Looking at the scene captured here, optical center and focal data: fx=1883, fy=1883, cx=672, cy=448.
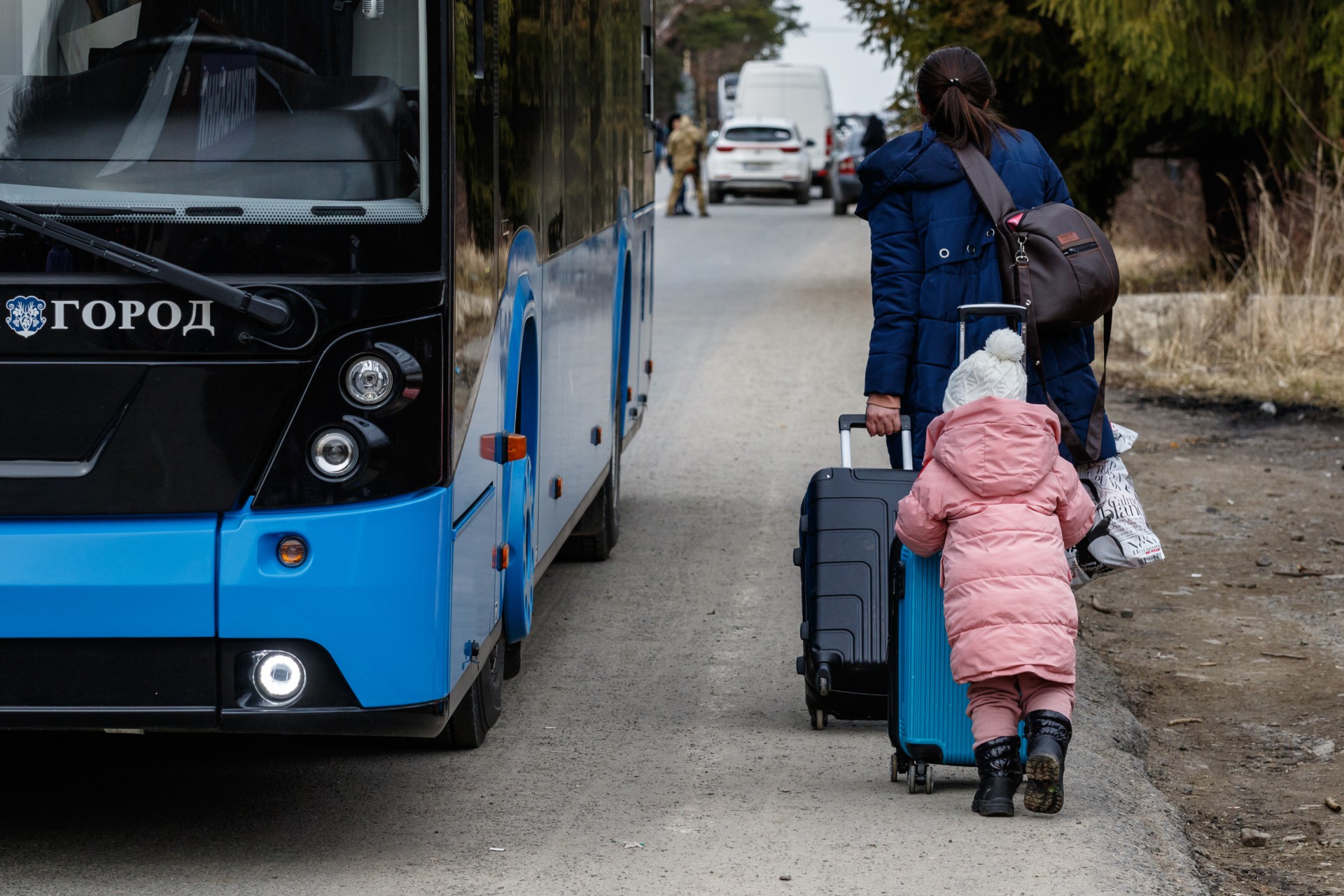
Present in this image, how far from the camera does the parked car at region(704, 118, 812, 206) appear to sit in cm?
3647

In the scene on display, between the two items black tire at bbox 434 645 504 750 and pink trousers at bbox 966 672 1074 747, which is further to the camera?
black tire at bbox 434 645 504 750

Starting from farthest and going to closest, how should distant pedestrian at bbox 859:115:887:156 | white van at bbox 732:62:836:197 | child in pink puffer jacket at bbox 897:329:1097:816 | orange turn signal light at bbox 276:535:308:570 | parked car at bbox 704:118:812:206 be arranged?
1. white van at bbox 732:62:836:197
2. parked car at bbox 704:118:812:206
3. distant pedestrian at bbox 859:115:887:156
4. child in pink puffer jacket at bbox 897:329:1097:816
5. orange turn signal light at bbox 276:535:308:570

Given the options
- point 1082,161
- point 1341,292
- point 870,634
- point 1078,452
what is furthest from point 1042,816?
point 1082,161

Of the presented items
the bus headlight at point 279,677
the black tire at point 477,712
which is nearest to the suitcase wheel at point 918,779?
the black tire at point 477,712

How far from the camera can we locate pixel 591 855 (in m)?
4.48

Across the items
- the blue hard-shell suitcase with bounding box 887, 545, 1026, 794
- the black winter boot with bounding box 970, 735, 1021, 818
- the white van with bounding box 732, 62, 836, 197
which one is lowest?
the black winter boot with bounding box 970, 735, 1021, 818

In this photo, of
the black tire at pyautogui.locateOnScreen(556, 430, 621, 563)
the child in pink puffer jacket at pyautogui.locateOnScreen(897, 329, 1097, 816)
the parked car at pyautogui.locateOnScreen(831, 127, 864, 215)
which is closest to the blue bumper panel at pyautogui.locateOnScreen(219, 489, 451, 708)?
the child in pink puffer jacket at pyautogui.locateOnScreen(897, 329, 1097, 816)

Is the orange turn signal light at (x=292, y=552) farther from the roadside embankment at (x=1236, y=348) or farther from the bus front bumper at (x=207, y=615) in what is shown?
the roadside embankment at (x=1236, y=348)

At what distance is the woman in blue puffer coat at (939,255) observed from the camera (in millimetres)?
5273

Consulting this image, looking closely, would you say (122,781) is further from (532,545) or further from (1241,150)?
(1241,150)

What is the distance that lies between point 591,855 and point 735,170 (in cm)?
3312

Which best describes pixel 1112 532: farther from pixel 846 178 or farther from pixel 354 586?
pixel 846 178

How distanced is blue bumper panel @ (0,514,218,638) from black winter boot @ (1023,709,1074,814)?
1954 mm

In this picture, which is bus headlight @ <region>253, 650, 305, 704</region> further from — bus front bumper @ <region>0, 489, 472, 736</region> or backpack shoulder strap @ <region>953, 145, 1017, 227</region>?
backpack shoulder strap @ <region>953, 145, 1017, 227</region>
